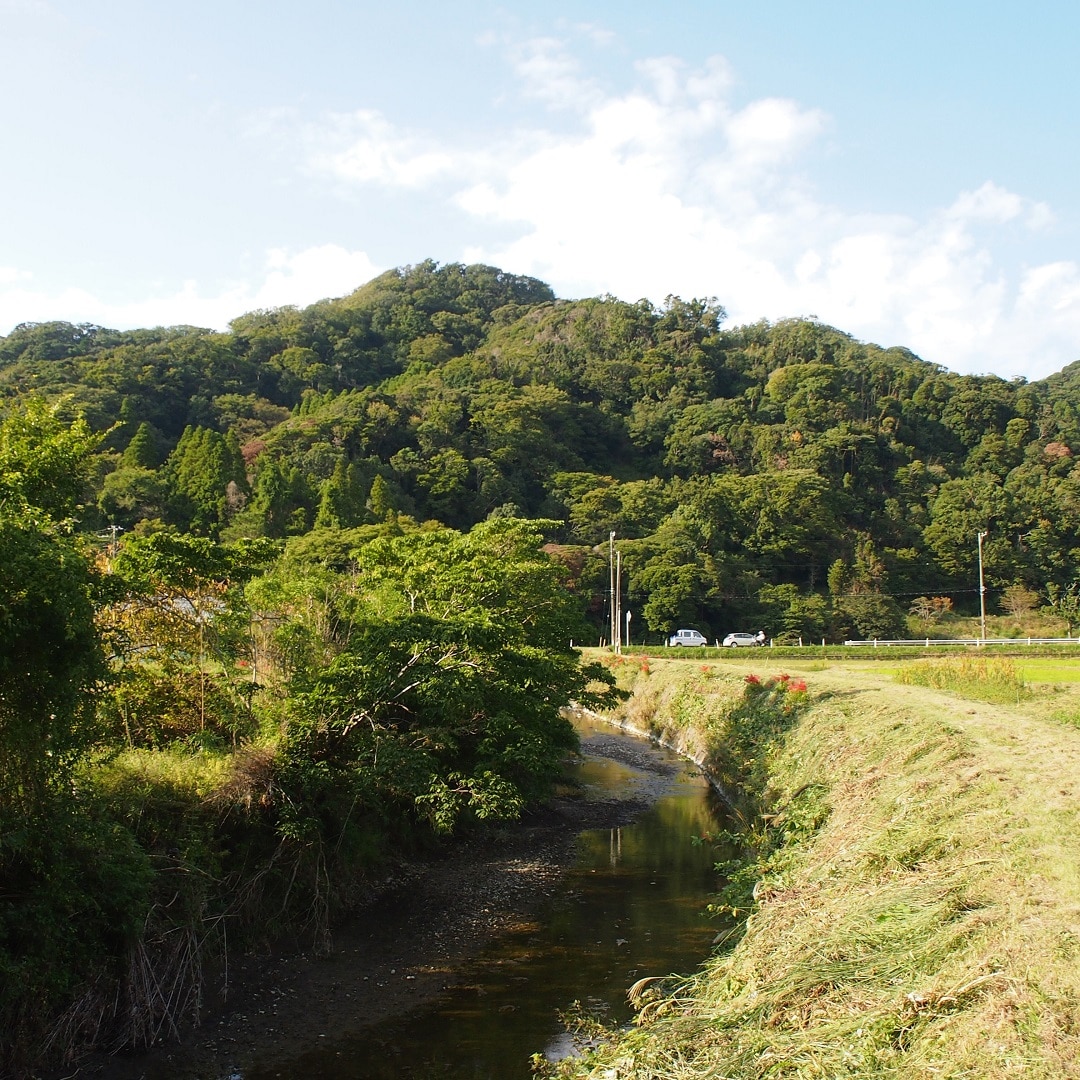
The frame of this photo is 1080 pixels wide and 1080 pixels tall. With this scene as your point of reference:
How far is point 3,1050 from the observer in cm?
952

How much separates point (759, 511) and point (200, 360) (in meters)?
56.6

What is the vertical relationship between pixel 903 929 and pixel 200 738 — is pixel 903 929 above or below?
below

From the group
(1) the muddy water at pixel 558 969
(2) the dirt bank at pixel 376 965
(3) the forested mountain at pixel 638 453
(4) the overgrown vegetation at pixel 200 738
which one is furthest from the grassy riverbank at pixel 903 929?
(3) the forested mountain at pixel 638 453

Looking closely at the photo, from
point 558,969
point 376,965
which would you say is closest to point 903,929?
point 558,969

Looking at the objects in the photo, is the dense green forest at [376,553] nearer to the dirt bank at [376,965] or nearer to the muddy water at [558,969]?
the dirt bank at [376,965]

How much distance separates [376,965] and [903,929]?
763 cm

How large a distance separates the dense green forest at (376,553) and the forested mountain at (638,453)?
36 cm

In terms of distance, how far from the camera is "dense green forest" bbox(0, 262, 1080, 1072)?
35.4 ft

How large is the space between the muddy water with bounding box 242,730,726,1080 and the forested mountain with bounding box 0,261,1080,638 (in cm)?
3610

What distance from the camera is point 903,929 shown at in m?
8.78

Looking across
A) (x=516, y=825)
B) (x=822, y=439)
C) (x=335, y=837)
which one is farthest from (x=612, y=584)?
(x=335, y=837)

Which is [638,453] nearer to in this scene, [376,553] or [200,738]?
[376,553]

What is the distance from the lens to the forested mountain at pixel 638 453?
216 ft

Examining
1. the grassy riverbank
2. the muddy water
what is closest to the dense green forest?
the muddy water
